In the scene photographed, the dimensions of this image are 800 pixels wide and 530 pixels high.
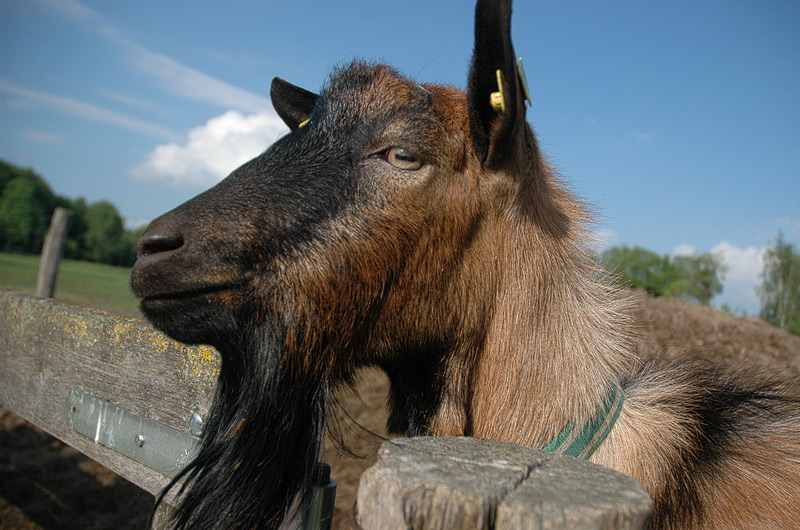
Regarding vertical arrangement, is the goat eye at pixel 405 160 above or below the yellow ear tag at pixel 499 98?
below

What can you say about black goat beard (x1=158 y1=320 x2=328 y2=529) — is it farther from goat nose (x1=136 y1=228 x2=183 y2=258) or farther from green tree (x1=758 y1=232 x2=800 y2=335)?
green tree (x1=758 y1=232 x2=800 y2=335)

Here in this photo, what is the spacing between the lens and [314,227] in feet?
5.49

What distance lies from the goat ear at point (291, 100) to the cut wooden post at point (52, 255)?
7546mm

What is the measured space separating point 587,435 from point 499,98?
3.77 ft

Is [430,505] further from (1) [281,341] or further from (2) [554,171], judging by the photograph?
(2) [554,171]

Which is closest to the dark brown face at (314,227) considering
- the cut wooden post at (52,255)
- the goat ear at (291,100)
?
the goat ear at (291,100)

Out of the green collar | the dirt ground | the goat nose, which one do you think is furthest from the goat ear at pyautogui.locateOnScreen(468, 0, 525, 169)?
the dirt ground

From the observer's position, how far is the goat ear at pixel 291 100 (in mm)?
2510

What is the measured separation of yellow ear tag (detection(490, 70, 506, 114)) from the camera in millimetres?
1592

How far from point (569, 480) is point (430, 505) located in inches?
10.6

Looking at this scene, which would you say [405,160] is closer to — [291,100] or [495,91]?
[495,91]

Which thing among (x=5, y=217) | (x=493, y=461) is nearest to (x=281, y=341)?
(x=493, y=461)

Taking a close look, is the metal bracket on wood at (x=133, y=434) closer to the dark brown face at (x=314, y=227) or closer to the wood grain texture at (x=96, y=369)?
the wood grain texture at (x=96, y=369)

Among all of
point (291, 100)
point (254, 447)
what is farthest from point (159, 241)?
point (291, 100)
